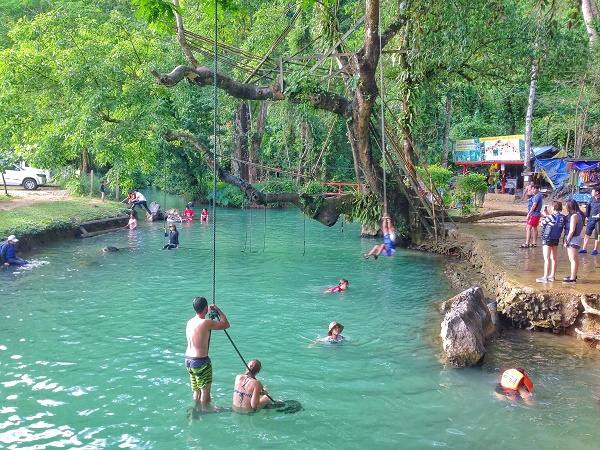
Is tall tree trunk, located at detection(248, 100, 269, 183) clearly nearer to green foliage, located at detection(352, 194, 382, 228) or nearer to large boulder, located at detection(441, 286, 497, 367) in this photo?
green foliage, located at detection(352, 194, 382, 228)

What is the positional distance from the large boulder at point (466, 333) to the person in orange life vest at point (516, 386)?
3.45 ft

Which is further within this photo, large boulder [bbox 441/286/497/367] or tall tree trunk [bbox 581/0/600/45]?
tall tree trunk [bbox 581/0/600/45]

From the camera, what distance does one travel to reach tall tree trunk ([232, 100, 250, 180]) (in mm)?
35875

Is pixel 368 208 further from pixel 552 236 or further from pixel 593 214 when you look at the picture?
pixel 552 236

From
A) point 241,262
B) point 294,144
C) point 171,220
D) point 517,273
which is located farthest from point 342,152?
point 517,273

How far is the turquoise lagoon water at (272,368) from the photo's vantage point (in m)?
7.01

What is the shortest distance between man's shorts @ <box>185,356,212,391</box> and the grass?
508 inches

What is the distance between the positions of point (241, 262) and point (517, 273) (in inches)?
361

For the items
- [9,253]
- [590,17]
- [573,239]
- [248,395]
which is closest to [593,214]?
[573,239]

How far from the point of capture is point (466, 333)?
912 centimetres

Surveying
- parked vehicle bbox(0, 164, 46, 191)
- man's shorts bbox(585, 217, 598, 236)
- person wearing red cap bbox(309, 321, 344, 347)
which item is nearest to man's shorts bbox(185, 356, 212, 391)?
person wearing red cap bbox(309, 321, 344, 347)

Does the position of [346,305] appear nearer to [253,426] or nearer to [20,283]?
[253,426]

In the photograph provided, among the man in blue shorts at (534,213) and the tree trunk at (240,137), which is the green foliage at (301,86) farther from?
the tree trunk at (240,137)

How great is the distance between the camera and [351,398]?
26.3ft
